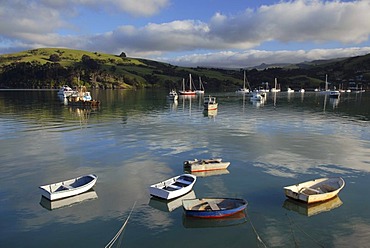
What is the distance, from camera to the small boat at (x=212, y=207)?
2708cm

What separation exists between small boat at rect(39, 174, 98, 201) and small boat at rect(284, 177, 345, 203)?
19.7 metres

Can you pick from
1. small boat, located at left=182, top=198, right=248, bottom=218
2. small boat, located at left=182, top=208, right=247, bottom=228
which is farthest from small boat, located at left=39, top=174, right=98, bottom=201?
small boat, located at left=182, top=208, right=247, bottom=228

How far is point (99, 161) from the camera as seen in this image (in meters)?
44.6

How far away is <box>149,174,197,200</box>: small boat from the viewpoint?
31.0 meters

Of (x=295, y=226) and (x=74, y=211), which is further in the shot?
(x=74, y=211)

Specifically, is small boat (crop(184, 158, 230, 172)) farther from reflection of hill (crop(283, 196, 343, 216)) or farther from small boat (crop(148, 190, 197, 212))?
reflection of hill (crop(283, 196, 343, 216))

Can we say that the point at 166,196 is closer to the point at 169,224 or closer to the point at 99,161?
the point at 169,224

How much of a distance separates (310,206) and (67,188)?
2368cm

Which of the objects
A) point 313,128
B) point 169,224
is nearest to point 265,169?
point 169,224

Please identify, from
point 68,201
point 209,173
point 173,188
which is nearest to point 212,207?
point 173,188

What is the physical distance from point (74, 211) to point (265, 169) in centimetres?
2382

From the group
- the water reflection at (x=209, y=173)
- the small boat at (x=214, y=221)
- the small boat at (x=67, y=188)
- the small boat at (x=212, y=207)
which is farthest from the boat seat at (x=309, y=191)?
the small boat at (x=67, y=188)

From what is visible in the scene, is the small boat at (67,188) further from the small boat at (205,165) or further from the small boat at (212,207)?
the small boat at (205,165)

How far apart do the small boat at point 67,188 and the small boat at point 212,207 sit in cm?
1096
